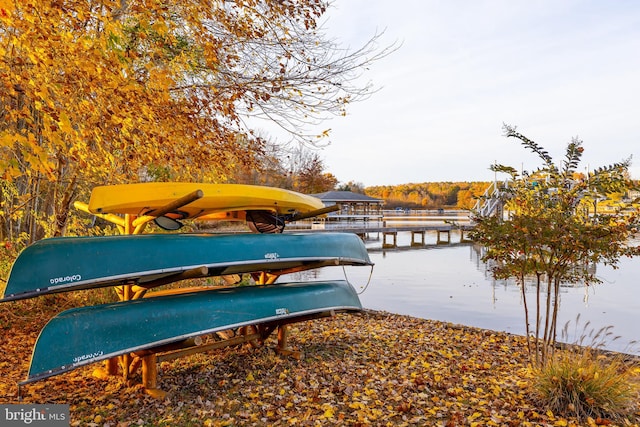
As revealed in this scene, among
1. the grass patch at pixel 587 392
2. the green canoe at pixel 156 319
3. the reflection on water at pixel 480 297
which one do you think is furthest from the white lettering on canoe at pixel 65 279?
the reflection on water at pixel 480 297

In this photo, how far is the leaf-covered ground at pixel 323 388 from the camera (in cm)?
319

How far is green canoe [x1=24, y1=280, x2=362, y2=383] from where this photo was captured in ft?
9.62

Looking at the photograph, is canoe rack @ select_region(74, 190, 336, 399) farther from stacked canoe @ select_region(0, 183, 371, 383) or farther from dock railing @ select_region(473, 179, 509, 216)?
dock railing @ select_region(473, 179, 509, 216)

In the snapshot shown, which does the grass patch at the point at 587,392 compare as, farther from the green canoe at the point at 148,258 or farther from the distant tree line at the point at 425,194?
the distant tree line at the point at 425,194

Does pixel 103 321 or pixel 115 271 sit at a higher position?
pixel 115 271

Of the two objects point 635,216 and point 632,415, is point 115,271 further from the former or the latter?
point 635,216

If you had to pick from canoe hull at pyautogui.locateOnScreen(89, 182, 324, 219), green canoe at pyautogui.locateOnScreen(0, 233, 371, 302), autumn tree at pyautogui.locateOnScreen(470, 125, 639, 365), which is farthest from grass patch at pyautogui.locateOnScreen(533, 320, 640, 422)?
canoe hull at pyautogui.locateOnScreen(89, 182, 324, 219)

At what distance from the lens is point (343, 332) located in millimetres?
5711

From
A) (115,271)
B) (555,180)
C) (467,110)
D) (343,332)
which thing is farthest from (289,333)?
(467,110)

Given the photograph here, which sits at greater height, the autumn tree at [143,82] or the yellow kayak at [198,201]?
the autumn tree at [143,82]

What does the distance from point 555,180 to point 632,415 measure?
197 cm

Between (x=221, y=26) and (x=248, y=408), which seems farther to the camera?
(x=221, y=26)

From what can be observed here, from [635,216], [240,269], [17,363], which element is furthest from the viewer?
[17,363]

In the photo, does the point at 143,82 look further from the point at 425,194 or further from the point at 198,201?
the point at 425,194
